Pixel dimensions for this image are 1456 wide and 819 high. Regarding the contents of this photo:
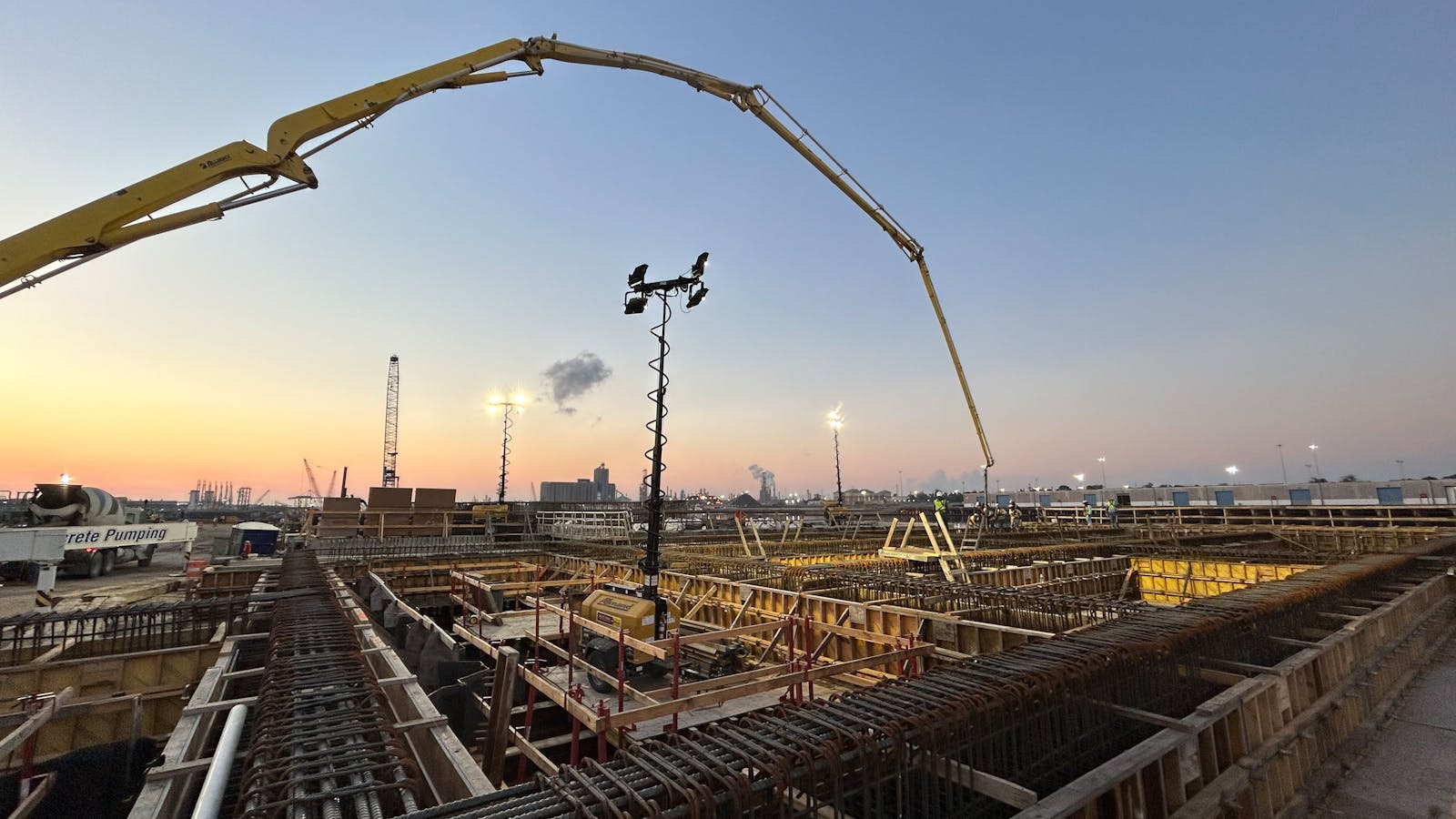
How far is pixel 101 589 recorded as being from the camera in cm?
2561

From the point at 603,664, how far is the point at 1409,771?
10.7 metres

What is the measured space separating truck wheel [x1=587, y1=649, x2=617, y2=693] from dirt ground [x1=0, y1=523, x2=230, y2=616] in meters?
Result: 16.2

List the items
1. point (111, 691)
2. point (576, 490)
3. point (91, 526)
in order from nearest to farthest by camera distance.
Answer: point (111, 691) → point (91, 526) → point (576, 490)

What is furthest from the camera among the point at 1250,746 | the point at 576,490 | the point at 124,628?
the point at 576,490

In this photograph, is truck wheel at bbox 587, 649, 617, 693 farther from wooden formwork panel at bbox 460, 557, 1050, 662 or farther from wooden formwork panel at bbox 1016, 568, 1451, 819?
wooden formwork panel at bbox 1016, 568, 1451, 819

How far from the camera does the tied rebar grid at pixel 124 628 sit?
10.8 meters

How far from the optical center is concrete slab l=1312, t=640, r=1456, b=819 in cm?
559

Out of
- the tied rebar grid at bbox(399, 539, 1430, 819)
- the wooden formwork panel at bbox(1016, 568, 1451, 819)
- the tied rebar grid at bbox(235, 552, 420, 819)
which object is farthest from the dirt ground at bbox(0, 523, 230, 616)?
the wooden formwork panel at bbox(1016, 568, 1451, 819)

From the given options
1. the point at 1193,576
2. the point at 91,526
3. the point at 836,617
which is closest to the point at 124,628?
the point at 836,617

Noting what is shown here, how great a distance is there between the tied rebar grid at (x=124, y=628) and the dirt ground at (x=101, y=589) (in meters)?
6.59

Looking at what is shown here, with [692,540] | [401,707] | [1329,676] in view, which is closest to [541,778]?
[401,707]

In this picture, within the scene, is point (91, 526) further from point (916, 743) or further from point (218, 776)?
point (916, 743)

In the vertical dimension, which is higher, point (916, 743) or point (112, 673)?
point (916, 743)

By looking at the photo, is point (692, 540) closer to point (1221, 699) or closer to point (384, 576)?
point (384, 576)
